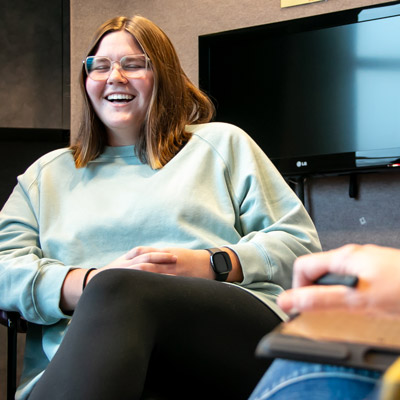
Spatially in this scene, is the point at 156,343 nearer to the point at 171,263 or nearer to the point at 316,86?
the point at 171,263

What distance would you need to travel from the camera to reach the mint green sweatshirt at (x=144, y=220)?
118 cm

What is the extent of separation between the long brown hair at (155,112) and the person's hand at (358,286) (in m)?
0.91

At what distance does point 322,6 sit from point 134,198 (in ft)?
4.15

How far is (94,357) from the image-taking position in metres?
0.72

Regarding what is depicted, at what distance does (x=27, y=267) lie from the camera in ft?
3.99

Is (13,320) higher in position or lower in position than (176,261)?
lower

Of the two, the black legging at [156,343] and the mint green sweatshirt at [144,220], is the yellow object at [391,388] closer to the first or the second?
the black legging at [156,343]

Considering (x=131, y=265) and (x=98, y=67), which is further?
(x=98, y=67)

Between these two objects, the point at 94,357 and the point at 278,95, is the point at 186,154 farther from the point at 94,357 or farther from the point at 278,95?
the point at 278,95

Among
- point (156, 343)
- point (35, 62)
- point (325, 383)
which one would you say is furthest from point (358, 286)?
point (35, 62)

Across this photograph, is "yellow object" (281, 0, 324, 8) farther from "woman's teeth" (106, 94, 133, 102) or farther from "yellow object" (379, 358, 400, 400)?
"yellow object" (379, 358, 400, 400)

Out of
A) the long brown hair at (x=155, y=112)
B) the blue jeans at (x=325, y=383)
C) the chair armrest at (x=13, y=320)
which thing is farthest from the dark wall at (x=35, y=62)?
the blue jeans at (x=325, y=383)

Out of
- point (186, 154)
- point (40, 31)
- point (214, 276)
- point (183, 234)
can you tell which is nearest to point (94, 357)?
point (214, 276)

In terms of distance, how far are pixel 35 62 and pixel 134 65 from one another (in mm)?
1476
